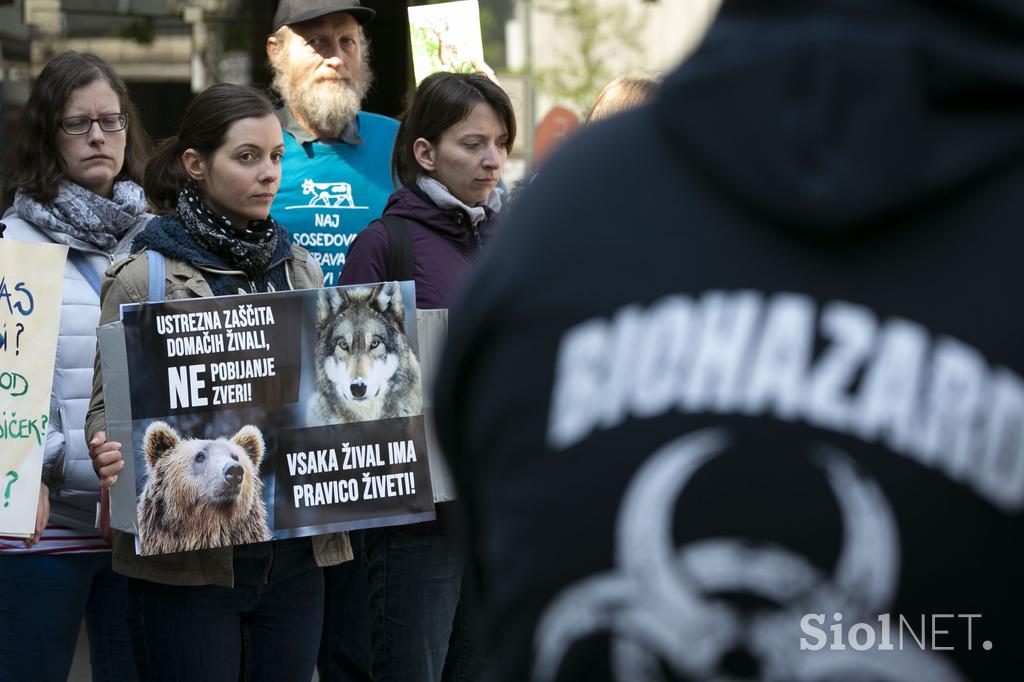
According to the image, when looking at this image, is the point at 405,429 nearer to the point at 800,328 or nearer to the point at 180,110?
the point at 800,328

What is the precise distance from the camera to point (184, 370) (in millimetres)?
3498

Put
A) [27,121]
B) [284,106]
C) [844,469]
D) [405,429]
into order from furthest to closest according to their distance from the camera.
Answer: [284,106] < [27,121] < [405,429] < [844,469]

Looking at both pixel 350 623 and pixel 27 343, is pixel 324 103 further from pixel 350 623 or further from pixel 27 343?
pixel 350 623

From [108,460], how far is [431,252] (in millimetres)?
1186

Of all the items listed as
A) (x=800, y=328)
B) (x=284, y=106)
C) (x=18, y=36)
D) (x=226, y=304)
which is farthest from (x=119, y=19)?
(x=800, y=328)

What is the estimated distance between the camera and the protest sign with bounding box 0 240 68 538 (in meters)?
3.81

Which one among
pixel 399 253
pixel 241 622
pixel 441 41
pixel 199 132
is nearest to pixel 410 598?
pixel 241 622

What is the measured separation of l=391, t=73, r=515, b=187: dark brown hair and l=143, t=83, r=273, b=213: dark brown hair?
58cm

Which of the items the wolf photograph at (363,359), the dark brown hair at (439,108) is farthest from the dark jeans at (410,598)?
the dark brown hair at (439,108)

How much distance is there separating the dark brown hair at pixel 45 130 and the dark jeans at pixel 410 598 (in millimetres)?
1418

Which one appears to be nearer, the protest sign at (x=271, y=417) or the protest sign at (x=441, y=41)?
the protest sign at (x=271, y=417)

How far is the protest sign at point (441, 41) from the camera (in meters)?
5.21

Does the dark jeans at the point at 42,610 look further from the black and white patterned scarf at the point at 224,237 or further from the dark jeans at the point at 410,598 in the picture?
the black and white patterned scarf at the point at 224,237

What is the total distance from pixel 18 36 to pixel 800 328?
8.35m
